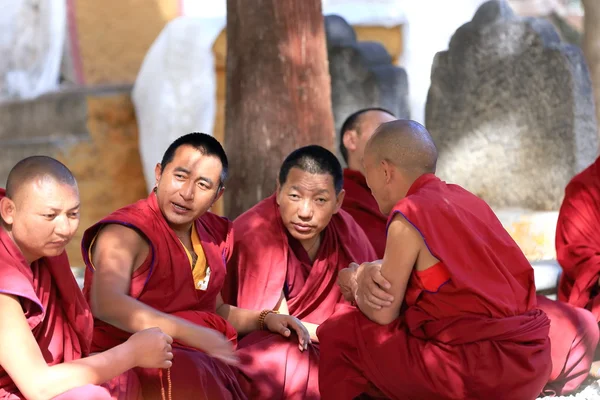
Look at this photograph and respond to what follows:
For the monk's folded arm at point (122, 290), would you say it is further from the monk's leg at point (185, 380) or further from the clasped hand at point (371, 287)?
the clasped hand at point (371, 287)

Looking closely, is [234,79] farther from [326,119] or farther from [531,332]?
[531,332]

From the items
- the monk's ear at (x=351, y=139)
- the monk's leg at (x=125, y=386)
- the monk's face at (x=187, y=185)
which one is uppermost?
the monk's face at (x=187, y=185)

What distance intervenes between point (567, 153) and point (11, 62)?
20.9 feet

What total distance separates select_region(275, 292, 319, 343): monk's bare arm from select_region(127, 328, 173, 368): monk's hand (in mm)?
1233

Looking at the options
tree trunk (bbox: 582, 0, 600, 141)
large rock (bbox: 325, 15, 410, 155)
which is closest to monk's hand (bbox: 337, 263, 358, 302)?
large rock (bbox: 325, 15, 410, 155)

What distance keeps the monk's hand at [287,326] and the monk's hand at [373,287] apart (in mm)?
395

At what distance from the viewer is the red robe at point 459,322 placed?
376 cm

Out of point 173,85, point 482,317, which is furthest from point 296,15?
point 173,85

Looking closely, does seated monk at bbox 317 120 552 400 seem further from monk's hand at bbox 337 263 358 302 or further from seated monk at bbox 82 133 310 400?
seated monk at bbox 82 133 310 400

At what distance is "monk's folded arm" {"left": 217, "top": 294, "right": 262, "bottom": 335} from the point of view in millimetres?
4438

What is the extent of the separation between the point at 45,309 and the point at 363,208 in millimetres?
2569

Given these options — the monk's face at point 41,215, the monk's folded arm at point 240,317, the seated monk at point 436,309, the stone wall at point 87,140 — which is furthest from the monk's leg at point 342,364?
the stone wall at point 87,140

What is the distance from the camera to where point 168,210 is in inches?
161

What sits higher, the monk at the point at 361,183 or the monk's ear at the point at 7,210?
the monk's ear at the point at 7,210
